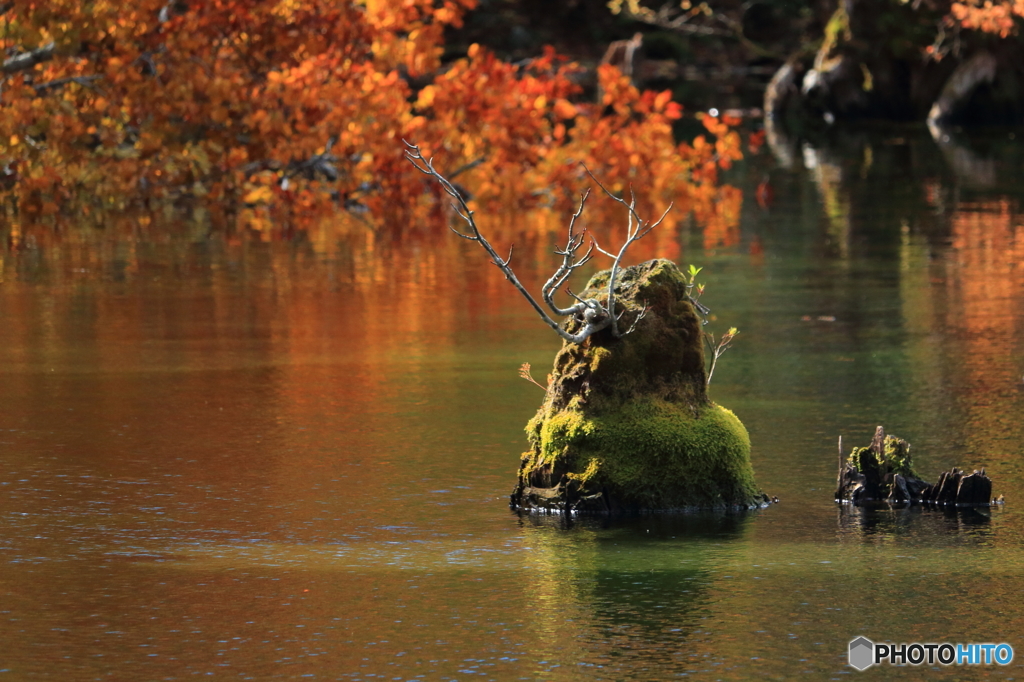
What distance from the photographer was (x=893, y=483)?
9.42 m

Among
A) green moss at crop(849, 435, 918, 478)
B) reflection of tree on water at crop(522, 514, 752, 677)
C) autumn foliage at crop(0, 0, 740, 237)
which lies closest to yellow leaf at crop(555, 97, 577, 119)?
autumn foliage at crop(0, 0, 740, 237)

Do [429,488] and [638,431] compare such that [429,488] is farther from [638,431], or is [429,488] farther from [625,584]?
[625,584]

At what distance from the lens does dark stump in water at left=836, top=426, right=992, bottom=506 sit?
30.5 feet

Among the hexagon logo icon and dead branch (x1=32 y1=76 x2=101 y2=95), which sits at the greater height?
dead branch (x1=32 y1=76 x2=101 y2=95)

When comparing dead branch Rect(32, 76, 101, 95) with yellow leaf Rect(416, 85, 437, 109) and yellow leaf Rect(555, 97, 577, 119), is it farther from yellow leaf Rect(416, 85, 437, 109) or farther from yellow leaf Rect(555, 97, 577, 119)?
yellow leaf Rect(555, 97, 577, 119)

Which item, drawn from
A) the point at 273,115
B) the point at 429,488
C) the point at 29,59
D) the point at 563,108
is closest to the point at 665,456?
the point at 429,488

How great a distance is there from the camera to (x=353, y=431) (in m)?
11.2

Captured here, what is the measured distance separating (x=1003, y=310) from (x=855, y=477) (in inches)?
278

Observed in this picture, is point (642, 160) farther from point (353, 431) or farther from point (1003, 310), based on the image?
point (353, 431)

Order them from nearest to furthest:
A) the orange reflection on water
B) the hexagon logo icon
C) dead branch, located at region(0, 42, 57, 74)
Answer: the hexagon logo icon < the orange reflection on water < dead branch, located at region(0, 42, 57, 74)

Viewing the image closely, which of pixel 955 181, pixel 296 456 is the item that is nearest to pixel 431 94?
pixel 955 181

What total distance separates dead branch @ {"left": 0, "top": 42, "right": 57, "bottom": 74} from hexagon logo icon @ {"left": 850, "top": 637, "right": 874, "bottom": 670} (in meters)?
16.4

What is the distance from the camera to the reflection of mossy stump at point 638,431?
9.15m

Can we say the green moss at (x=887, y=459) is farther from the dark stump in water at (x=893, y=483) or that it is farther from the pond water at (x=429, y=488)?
the pond water at (x=429, y=488)
